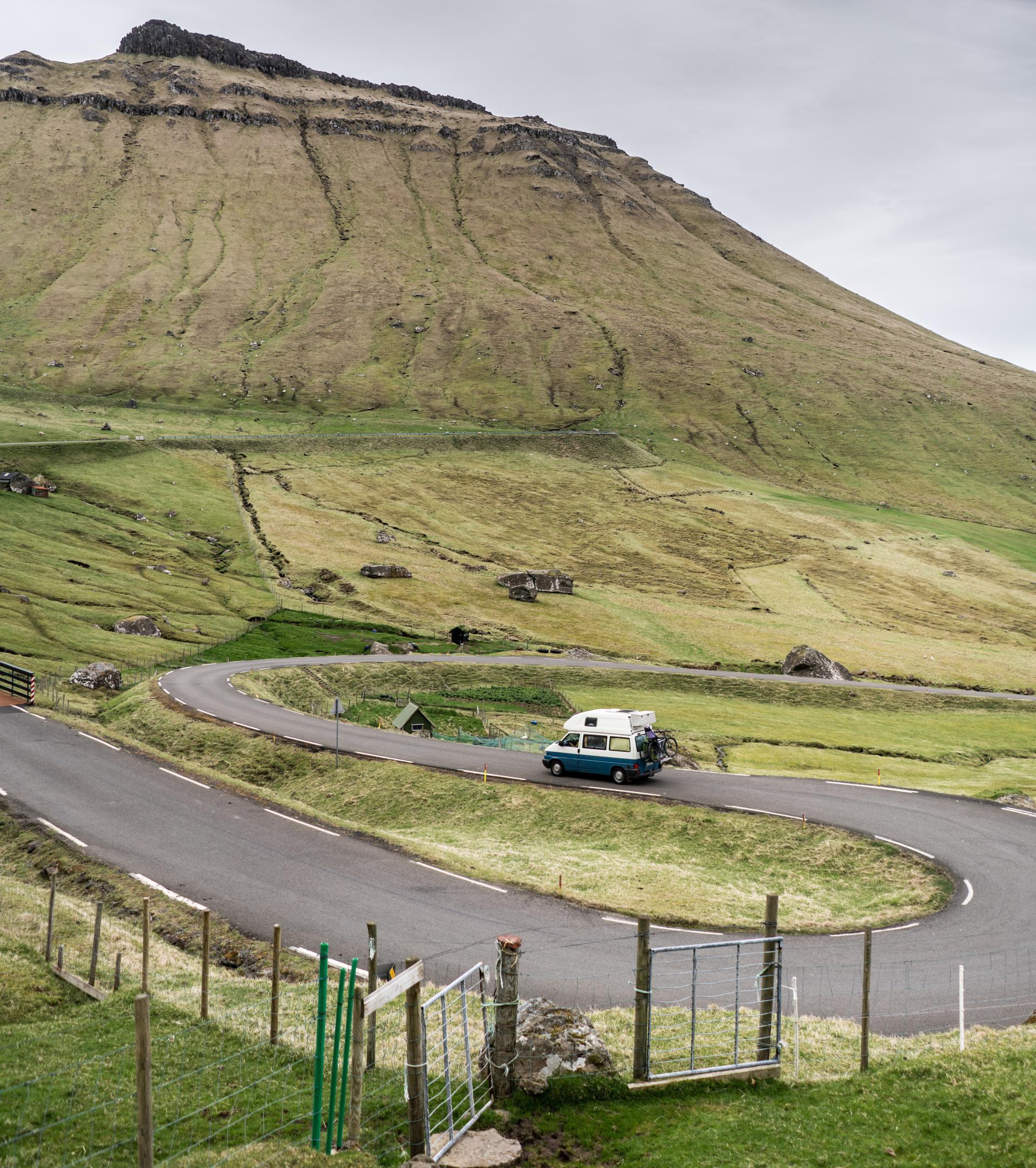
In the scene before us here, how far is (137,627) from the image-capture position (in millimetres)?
79750

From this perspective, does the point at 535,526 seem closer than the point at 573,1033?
No

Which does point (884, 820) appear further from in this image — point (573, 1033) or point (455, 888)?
point (573, 1033)

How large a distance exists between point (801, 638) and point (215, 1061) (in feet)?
307

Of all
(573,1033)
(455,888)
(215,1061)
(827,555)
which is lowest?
(455,888)

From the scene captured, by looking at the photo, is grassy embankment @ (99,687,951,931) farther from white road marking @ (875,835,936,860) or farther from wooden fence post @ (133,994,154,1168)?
wooden fence post @ (133,994,154,1168)

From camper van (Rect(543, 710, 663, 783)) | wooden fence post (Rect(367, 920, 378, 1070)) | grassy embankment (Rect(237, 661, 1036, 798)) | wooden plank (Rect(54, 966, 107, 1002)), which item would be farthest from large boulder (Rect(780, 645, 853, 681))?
wooden fence post (Rect(367, 920, 378, 1070))

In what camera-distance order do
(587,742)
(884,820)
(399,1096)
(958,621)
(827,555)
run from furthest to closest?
(827,555) → (958,621) → (587,742) → (884,820) → (399,1096)

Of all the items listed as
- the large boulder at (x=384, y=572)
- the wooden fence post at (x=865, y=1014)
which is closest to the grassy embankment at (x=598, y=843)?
the wooden fence post at (x=865, y=1014)

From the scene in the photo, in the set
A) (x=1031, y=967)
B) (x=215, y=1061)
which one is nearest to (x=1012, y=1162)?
(x=215, y=1061)

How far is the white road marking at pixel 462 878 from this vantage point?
27.0m

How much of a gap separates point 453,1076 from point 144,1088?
6326 mm

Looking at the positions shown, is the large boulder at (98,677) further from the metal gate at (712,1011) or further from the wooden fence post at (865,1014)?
the wooden fence post at (865,1014)

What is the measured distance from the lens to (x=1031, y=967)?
22.5 meters

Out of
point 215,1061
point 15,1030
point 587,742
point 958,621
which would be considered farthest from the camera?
point 958,621
